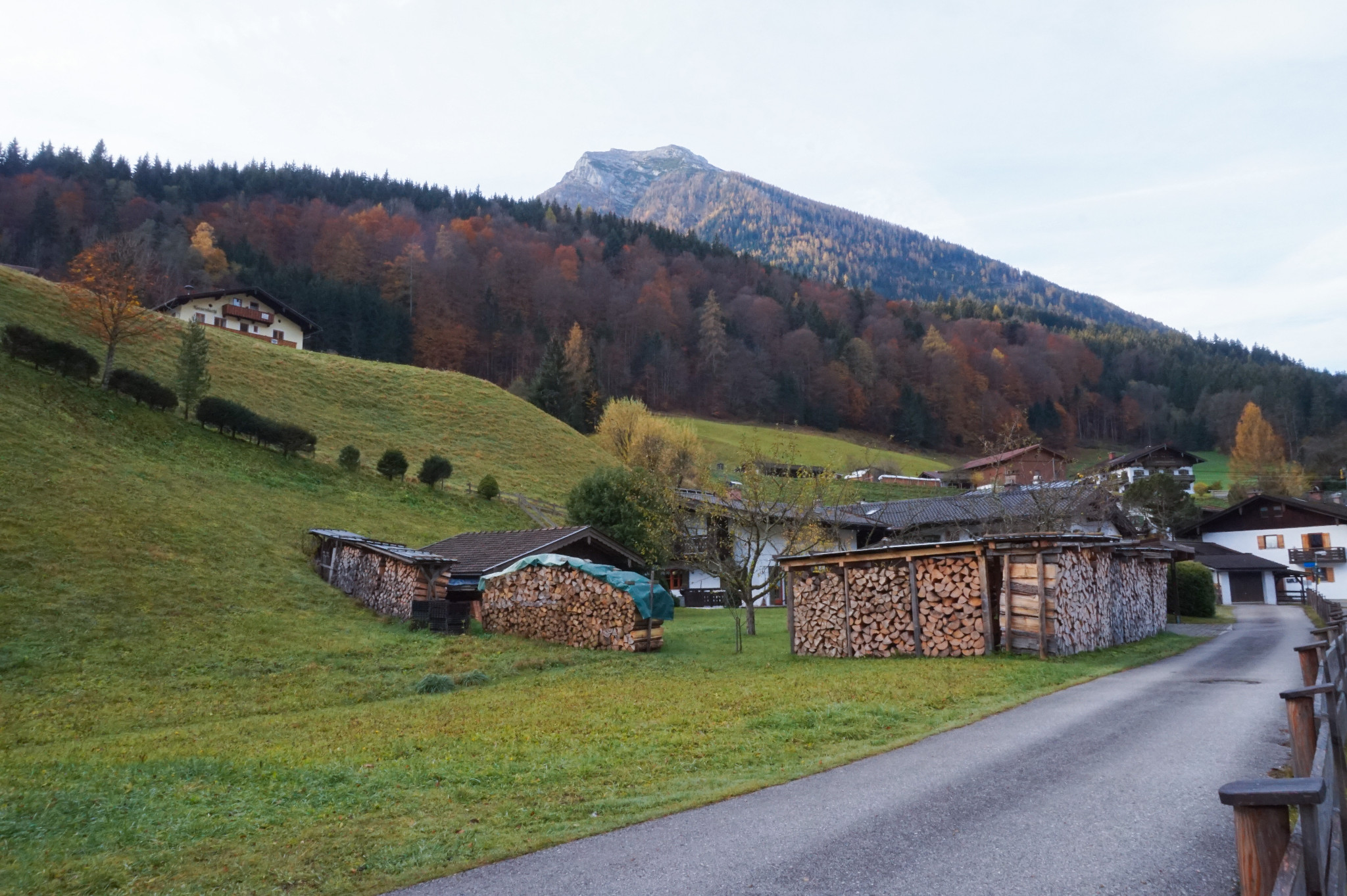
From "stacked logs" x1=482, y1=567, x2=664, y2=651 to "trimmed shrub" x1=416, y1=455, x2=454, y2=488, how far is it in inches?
793

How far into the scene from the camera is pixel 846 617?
67.4 feet

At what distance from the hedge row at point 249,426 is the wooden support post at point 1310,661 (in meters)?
40.6

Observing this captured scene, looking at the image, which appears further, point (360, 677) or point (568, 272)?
point (568, 272)

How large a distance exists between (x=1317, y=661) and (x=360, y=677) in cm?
1624

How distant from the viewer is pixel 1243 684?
1356cm

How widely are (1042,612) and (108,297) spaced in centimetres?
4571

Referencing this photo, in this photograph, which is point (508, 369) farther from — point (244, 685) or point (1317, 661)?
point (1317, 661)

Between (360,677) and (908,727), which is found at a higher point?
(908,727)

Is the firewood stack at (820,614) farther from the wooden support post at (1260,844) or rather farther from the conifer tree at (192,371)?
the conifer tree at (192,371)

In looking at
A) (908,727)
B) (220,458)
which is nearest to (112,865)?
(908,727)

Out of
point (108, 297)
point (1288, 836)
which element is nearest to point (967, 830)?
point (1288, 836)

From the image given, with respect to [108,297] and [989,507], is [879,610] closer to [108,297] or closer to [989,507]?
[989,507]

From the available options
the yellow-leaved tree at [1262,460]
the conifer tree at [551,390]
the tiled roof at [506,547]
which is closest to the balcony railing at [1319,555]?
the yellow-leaved tree at [1262,460]

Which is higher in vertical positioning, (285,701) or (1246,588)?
(1246,588)
